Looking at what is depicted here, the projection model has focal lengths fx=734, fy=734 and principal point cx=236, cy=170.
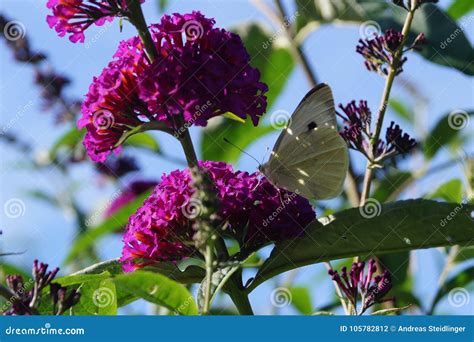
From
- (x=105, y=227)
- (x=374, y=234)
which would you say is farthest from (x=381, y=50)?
(x=105, y=227)

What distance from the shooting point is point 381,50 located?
7.23 feet

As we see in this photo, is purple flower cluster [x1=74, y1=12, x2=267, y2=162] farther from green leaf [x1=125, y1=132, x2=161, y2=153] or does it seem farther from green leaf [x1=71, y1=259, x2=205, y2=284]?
green leaf [x1=125, y1=132, x2=161, y2=153]

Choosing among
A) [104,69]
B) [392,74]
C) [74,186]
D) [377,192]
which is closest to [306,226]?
[392,74]

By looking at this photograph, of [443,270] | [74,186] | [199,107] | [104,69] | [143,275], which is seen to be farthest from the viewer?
[74,186]

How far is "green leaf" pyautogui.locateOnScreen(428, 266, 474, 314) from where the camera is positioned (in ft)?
9.02

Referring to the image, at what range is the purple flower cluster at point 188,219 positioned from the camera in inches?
74.5

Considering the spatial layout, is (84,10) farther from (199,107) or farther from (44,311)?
(44,311)

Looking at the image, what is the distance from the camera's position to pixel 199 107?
74.0 inches

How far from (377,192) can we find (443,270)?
41 cm

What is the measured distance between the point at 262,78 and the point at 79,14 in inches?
55.0

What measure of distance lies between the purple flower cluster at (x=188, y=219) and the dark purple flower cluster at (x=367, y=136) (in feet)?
1.04

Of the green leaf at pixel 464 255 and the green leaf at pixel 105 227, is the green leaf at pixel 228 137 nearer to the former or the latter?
the green leaf at pixel 105 227

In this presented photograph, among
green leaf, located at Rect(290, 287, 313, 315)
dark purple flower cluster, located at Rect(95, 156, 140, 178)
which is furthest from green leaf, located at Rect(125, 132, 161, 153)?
green leaf, located at Rect(290, 287, 313, 315)

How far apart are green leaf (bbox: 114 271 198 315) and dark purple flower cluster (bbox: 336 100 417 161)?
0.80 metres
